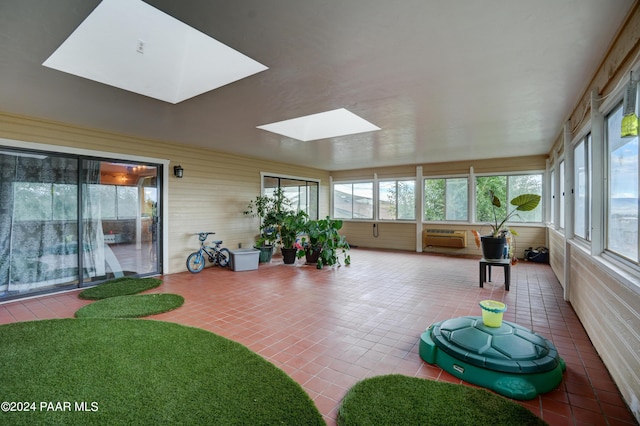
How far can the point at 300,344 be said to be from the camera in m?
3.05

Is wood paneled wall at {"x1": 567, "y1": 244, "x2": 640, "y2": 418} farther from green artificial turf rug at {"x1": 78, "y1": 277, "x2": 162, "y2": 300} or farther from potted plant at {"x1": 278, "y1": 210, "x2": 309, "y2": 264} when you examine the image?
green artificial turf rug at {"x1": 78, "y1": 277, "x2": 162, "y2": 300}

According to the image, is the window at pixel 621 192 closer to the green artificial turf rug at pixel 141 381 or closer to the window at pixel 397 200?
the green artificial turf rug at pixel 141 381

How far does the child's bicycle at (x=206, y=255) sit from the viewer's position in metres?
6.46

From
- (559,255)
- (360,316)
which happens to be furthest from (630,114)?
(559,255)

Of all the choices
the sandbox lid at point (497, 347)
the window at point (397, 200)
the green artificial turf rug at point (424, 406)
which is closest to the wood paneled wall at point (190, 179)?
the window at point (397, 200)

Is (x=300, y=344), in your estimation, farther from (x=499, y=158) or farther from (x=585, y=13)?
(x=499, y=158)

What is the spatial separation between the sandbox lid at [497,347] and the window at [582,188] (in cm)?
190

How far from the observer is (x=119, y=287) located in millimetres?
5035

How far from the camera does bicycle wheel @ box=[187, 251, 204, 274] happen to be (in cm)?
637

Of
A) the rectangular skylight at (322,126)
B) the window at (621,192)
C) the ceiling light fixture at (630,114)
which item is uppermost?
the rectangular skylight at (322,126)

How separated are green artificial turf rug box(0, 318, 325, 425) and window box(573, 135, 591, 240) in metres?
3.73

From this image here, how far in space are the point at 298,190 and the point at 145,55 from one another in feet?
22.4

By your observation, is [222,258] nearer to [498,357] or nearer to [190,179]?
[190,179]

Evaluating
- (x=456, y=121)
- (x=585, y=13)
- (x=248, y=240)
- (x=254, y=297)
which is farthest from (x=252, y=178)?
(x=585, y=13)
